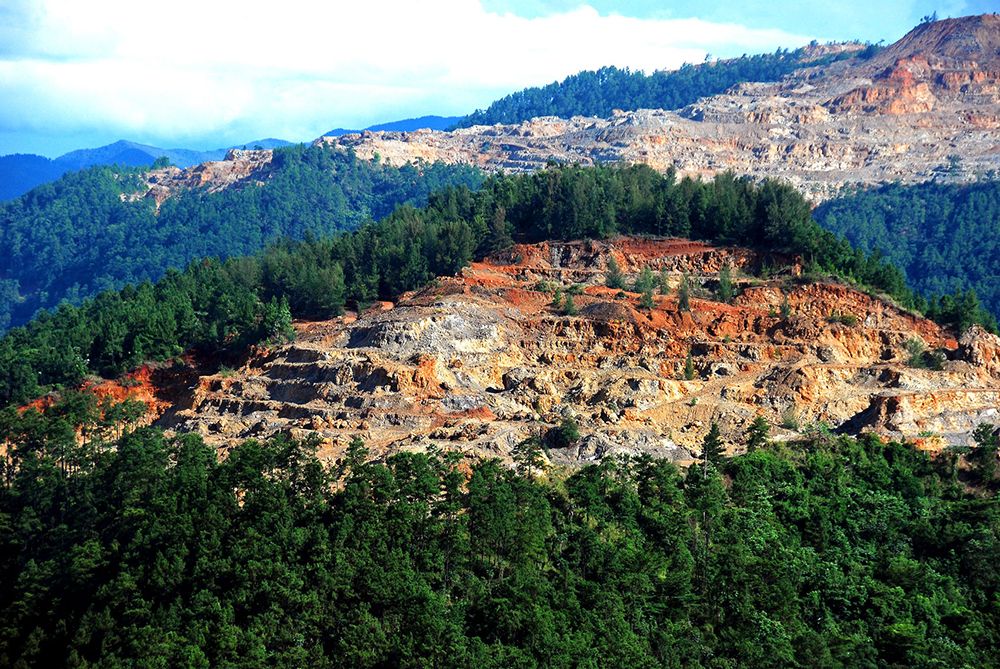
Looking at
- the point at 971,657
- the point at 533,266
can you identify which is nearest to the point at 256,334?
the point at 533,266

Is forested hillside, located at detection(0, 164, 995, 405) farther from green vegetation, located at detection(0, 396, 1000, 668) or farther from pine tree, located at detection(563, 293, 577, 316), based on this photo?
green vegetation, located at detection(0, 396, 1000, 668)

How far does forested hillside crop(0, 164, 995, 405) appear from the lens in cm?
8812

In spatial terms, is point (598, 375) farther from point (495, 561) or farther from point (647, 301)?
point (495, 561)

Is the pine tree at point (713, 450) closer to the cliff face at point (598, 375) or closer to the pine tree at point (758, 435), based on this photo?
the cliff face at point (598, 375)

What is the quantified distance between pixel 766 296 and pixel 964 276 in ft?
290

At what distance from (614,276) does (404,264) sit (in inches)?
654

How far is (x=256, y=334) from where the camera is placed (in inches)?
3391

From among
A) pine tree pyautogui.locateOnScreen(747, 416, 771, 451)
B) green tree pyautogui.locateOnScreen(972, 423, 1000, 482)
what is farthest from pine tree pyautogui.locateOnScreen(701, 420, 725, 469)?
green tree pyautogui.locateOnScreen(972, 423, 1000, 482)

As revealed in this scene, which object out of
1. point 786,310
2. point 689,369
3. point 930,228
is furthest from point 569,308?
point 930,228

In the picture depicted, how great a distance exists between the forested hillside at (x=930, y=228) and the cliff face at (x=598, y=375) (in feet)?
281

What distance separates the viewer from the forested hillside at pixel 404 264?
3469 inches

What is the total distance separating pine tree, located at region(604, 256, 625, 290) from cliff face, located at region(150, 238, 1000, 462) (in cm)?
97

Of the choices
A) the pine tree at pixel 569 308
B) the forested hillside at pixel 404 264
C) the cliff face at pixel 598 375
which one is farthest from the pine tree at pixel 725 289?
the pine tree at pixel 569 308

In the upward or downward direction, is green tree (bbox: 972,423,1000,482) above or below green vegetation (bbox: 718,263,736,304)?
below
